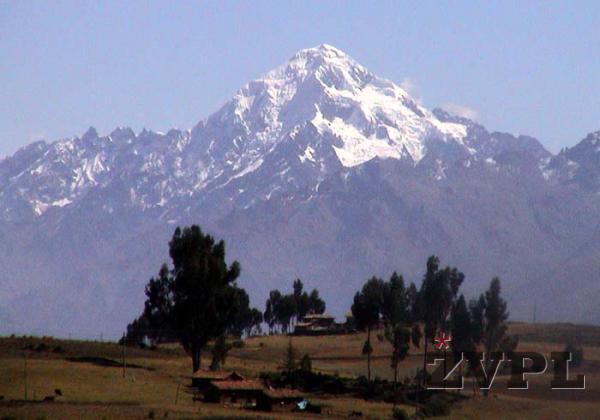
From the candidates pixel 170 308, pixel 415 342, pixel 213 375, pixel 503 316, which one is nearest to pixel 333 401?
pixel 213 375

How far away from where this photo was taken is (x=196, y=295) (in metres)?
122

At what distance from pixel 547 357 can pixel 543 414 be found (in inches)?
1394

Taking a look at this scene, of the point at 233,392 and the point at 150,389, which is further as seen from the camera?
the point at 233,392

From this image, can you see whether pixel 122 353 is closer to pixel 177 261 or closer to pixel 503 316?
pixel 177 261

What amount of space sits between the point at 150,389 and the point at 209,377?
6942mm

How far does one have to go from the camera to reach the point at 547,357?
14062cm

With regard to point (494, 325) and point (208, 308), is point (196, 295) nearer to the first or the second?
point (208, 308)

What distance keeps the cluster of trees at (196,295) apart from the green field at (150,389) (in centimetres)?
309

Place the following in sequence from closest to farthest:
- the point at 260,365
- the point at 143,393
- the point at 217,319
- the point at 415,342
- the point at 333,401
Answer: the point at 143,393 < the point at 333,401 < the point at 217,319 < the point at 260,365 < the point at 415,342

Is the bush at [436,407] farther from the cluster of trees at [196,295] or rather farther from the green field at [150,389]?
the cluster of trees at [196,295]

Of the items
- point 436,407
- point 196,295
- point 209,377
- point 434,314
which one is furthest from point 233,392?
point 434,314

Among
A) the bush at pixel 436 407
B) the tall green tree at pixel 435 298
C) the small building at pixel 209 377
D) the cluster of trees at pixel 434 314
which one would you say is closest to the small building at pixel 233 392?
the small building at pixel 209 377

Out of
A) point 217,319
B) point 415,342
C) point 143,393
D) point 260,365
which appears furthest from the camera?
point 415,342

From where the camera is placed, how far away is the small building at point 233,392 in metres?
106
